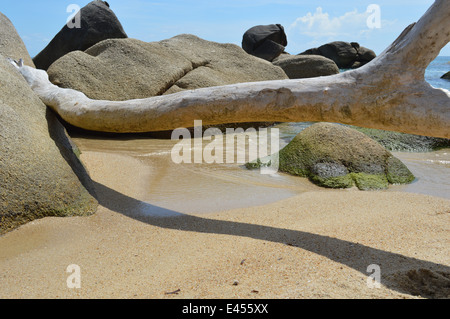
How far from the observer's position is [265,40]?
93.5 ft

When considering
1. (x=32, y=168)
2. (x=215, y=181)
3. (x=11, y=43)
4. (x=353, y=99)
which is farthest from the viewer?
(x=11, y=43)

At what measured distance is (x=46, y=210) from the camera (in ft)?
12.0

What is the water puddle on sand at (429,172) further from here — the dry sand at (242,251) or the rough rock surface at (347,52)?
the rough rock surface at (347,52)

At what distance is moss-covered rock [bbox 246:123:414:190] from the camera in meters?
5.59

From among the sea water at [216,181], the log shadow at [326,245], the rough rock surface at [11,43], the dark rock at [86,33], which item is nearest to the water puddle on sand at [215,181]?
the sea water at [216,181]

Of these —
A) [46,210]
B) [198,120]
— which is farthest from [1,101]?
[198,120]

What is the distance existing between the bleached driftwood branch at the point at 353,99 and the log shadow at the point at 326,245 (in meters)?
0.90

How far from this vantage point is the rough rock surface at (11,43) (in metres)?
7.01

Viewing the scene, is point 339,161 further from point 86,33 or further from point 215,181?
point 86,33

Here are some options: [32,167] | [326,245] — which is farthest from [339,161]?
[32,167]

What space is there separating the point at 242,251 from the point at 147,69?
695cm

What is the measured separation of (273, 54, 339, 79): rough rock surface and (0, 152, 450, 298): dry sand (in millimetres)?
14282
